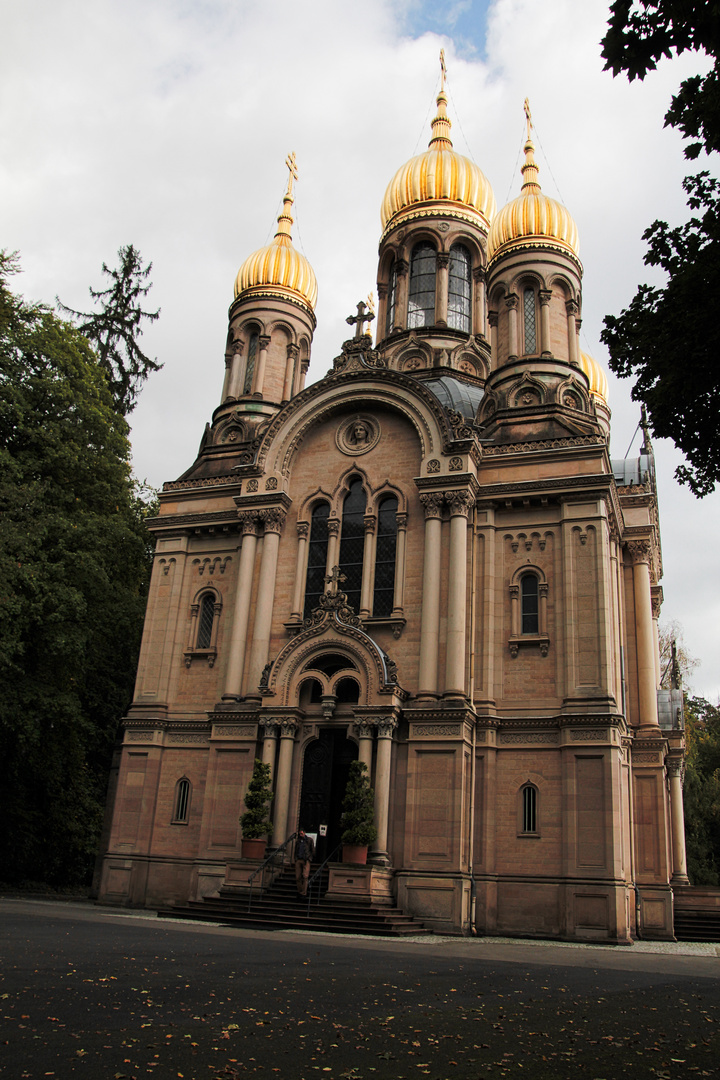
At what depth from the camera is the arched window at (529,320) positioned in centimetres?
2905

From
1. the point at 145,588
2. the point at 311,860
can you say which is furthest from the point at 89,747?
the point at 311,860

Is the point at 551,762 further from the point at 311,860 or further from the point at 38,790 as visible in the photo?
the point at 38,790

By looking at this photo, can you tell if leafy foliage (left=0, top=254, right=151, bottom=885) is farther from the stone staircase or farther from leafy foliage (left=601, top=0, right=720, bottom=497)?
leafy foliage (left=601, top=0, right=720, bottom=497)

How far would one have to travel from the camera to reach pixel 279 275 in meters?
33.6

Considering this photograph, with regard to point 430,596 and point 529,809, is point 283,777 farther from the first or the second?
point 529,809

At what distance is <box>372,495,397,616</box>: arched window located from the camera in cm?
2466

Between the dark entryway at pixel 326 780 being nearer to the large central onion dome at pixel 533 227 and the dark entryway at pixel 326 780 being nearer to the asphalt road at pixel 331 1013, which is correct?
the asphalt road at pixel 331 1013

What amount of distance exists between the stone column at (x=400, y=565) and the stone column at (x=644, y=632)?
8.34m

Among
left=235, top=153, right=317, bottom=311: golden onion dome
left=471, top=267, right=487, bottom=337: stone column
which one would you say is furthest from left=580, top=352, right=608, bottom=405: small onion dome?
left=235, top=153, right=317, bottom=311: golden onion dome

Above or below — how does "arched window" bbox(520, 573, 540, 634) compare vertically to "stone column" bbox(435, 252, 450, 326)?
below

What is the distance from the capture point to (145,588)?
120 feet

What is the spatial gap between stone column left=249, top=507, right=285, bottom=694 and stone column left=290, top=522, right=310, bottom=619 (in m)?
0.63

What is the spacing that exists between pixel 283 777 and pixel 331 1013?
14.5m

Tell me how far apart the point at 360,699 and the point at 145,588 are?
16781 mm
